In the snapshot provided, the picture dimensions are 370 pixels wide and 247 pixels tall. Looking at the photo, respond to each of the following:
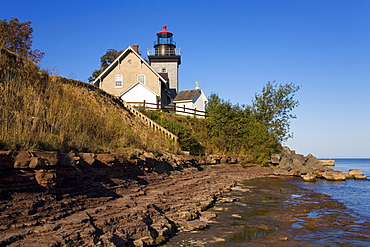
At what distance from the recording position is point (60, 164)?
26.5 ft

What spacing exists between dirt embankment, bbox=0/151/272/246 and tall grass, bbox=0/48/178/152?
2.41ft

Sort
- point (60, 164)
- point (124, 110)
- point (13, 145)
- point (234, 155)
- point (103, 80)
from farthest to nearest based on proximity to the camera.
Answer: point (103, 80)
point (234, 155)
point (124, 110)
point (60, 164)
point (13, 145)

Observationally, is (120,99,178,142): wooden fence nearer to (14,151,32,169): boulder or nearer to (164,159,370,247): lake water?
(164,159,370,247): lake water

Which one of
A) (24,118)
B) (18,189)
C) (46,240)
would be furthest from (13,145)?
(46,240)

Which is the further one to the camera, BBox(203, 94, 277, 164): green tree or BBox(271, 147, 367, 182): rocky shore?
BBox(203, 94, 277, 164): green tree

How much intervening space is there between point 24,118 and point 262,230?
7.62 metres

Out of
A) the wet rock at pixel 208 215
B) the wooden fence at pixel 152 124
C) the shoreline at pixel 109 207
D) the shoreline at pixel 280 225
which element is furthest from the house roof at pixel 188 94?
the wet rock at pixel 208 215

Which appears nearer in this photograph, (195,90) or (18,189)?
(18,189)

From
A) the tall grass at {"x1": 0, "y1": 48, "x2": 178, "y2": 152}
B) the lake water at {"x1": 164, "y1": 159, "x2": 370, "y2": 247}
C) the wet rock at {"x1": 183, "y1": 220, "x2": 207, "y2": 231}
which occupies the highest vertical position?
the tall grass at {"x1": 0, "y1": 48, "x2": 178, "y2": 152}

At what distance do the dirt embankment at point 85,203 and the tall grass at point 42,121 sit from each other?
735 mm

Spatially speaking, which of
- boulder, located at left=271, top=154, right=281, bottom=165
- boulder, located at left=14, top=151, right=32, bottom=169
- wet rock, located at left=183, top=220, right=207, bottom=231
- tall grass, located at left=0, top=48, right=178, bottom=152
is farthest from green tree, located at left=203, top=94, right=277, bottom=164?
boulder, located at left=14, top=151, right=32, bottom=169

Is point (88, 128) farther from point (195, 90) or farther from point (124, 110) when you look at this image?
point (195, 90)

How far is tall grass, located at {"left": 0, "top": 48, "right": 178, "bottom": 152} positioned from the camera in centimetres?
846

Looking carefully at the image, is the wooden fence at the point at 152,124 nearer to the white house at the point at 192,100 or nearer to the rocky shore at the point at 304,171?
the rocky shore at the point at 304,171
